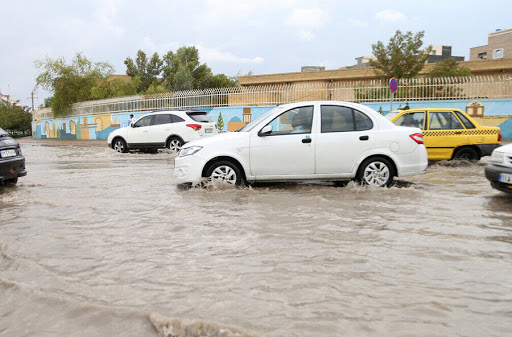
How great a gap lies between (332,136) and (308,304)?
15.6 feet

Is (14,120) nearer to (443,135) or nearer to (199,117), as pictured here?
(199,117)

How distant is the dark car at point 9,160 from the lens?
8062 mm

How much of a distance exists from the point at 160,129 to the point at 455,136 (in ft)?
33.8

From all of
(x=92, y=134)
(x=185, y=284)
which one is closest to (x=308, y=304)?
(x=185, y=284)

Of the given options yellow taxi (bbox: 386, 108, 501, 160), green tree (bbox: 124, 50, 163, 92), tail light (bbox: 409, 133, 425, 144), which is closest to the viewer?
tail light (bbox: 409, 133, 425, 144)

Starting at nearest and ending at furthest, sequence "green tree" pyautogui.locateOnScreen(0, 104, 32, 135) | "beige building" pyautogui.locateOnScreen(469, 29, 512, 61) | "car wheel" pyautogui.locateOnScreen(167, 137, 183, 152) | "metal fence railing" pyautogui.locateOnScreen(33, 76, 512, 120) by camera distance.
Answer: "car wheel" pyautogui.locateOnScreen(167, 137, 183, 152) → "metal fence railing" pyautogui.locateOnScreen(33, 76, 512, 120) → "beige building" pyautogui.locateOnScreen(469, 29, 512, 61) → "green tree" pyautogui.locateOnScreen(0, 104, 32, 135)

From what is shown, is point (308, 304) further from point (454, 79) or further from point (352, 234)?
point (454, 79)

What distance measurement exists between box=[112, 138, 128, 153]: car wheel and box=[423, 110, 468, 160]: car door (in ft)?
38.1

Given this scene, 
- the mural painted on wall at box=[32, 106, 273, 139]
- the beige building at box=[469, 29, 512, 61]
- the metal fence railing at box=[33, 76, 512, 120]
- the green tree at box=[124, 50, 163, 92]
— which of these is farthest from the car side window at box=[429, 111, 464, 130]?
the green tree at box=[124, 50, 163, 92]

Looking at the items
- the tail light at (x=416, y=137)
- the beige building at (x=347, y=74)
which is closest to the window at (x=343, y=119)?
the tail light at (x=416, y=137)

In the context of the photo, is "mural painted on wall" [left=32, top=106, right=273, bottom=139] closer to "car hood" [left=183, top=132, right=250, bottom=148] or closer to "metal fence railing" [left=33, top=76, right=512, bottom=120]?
"metal fence railing" [left=33, top=76, right=512, bottom=120]

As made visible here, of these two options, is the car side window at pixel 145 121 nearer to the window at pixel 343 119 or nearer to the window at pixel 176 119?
the window at pixel 176 119

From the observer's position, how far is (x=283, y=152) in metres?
7.43

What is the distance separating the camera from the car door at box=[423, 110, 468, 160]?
10.9 metres
